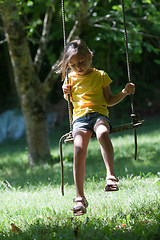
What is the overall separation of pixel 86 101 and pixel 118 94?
0.30 metres

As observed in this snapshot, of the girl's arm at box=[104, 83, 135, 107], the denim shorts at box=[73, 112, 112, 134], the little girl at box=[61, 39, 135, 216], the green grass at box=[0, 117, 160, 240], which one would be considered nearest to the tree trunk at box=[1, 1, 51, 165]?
the green grass at box=[0, 117, 160, 240]

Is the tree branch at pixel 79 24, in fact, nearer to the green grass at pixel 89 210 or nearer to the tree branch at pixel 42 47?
the tree branch at pixel 42 47

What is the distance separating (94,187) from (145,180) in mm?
580

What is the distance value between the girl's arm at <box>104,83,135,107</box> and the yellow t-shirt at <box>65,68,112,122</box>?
0.05 m

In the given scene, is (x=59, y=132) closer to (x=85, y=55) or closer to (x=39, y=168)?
(x=39, y=168)

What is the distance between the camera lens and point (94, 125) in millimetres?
3197

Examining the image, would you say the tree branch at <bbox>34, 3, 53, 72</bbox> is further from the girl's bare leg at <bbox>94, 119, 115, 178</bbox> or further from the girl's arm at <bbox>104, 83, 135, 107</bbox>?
the girl's bare leg at <bbox>94, 119, 115, 178</bbox>

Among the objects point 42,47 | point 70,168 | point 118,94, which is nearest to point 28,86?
point 42,47

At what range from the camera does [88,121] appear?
3234mm

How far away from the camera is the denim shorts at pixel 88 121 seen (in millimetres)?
3209

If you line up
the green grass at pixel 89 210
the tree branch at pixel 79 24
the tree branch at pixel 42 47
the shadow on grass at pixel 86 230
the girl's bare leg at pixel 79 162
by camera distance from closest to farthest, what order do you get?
1. the shadow on grass at pixel 86 230
2. the green grass at pixel 89 210
3. the girl's bare leg at pixel 79 162
4. the tree branch at pixel 79 24
5. the tree branch at pixel 42 47

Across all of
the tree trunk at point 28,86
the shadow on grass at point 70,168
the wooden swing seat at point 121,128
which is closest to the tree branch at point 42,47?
the tree trunk at point 28,86

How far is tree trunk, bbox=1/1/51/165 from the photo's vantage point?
6.75 meters

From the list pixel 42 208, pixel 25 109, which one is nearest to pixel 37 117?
pixel 25 109
